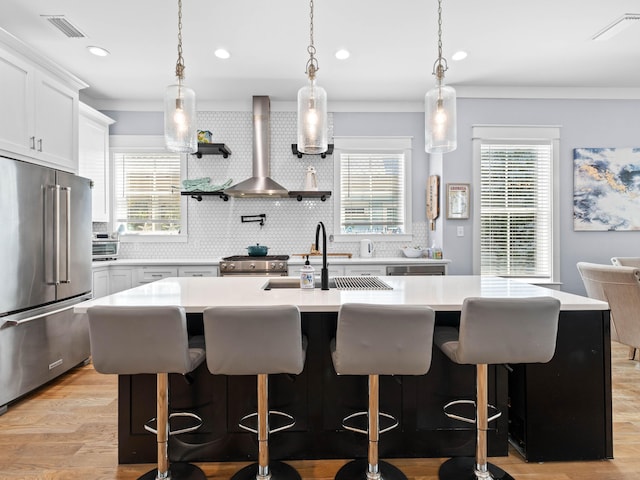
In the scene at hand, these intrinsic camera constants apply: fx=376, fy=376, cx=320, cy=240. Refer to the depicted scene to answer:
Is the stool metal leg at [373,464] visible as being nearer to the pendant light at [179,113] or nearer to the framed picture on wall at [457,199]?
the pendant light at [179,113]

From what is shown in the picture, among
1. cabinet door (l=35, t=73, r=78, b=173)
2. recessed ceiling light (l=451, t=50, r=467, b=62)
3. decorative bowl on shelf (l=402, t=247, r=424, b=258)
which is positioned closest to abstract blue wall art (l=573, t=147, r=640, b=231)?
decorative bowl on shelf (l=402, t=247, r=424, b=258)

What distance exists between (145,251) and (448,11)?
4223mm

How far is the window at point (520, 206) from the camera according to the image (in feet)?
14.7

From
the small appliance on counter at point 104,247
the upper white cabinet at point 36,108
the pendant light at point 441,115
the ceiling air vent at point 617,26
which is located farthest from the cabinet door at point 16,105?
the ceiling air vent at point 617,26

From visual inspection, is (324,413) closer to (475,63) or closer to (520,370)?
(520,370)

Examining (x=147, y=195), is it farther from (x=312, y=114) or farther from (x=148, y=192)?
(x=312, y=114)

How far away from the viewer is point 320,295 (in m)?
1.99

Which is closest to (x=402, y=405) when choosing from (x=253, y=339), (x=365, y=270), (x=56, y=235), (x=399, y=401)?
(x=399, y=401)

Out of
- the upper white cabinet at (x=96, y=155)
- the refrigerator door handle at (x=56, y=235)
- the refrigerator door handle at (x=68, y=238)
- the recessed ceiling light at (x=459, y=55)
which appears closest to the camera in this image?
the refrigerator door handle at (x=56, y=235)

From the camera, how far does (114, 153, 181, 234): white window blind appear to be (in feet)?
15.8

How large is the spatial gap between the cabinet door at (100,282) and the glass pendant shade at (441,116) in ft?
11.6

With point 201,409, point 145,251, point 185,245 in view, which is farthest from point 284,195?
point 201,409

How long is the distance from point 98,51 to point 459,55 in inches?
133

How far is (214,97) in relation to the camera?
15.2ft
